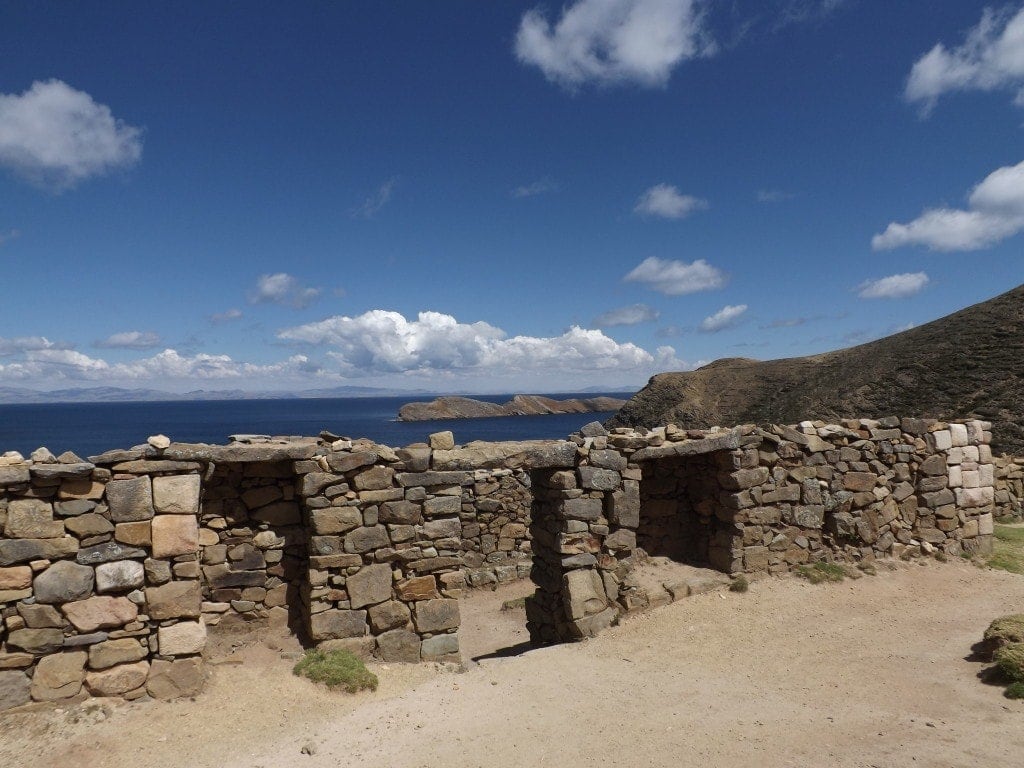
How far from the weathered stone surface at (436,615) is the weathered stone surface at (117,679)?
3.59 meters

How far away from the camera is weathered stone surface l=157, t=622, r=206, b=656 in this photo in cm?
755

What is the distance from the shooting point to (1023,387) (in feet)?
93.9

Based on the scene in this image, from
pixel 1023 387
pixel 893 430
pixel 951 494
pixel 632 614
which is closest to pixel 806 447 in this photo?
pixel 893 430

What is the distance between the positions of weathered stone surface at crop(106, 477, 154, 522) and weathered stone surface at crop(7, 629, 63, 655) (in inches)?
57.3

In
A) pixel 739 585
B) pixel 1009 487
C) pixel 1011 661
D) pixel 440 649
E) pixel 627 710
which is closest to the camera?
pixel 627 710

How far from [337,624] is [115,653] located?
2.72 metres

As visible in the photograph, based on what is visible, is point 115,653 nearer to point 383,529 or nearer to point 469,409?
point 383,529

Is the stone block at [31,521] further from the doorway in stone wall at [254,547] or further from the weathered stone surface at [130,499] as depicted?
the doorway in stone wall at [254,547]

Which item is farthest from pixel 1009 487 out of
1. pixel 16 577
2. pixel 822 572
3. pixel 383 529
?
pixel 16 577

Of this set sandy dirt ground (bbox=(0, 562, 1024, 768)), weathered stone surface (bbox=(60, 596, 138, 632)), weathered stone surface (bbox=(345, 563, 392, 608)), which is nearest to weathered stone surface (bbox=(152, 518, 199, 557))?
weathered stone surface (bbox=(60, 596, 138, 632))

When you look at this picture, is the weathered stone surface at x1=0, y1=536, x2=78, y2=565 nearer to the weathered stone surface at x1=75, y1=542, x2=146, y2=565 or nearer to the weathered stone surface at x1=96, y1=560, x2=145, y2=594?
the weathered stone surface at x1=75, y1=542, x2=146, y2=565

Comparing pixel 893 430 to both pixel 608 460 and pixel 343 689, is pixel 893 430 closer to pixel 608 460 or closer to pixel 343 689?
pixel 608 460

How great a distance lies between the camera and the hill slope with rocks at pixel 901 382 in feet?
99.1

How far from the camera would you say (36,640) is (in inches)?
278
